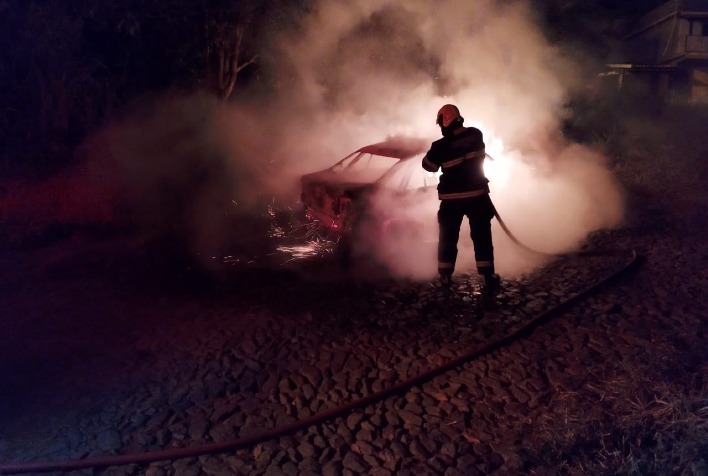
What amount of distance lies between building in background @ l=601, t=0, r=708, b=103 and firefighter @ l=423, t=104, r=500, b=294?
20.7 m

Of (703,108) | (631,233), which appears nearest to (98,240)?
(631,233)

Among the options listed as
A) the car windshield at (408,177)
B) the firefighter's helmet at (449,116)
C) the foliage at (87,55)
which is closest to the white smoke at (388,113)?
the foliage at (87,55)

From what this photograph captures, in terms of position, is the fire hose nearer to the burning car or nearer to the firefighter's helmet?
the firefighter's helmet

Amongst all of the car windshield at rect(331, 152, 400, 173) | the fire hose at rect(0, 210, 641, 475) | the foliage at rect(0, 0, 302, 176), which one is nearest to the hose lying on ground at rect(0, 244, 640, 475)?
the fire hose at rect(0, 210, 641, 475)

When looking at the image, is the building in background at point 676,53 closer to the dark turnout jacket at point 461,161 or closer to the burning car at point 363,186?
the burning car at point 363,186

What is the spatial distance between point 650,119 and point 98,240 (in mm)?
16175

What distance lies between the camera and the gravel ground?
11.0 feet

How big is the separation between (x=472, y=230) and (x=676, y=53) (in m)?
25.8

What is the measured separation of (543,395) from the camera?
152 inches

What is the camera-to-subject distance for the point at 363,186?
685 centimetres

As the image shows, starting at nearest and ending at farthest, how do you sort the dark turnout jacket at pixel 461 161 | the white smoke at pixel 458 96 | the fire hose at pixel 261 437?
1. the fire hose at pixel 261 437
2. the dark turnout jacket at pixel 461 161
3. the white smoke at pixel 458 96

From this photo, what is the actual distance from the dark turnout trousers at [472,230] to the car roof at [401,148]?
153 centimetres

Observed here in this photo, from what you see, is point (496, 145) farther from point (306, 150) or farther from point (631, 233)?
point (306, 150)

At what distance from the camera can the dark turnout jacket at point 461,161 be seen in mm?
5723
